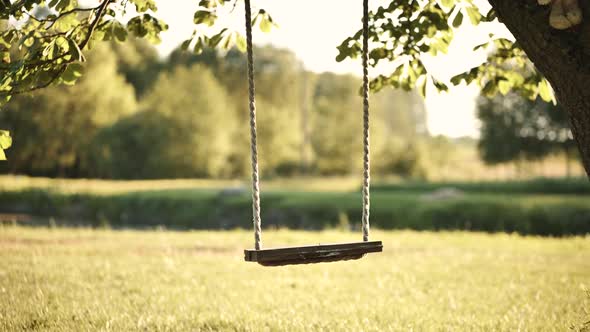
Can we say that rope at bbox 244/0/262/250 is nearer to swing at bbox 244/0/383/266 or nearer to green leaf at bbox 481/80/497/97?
swing at bbox 244/0/383/266

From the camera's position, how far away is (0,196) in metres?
32.2

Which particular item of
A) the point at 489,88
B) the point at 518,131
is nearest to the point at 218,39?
the point at 489,88

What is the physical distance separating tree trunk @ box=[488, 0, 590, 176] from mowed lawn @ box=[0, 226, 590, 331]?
196 centimetres

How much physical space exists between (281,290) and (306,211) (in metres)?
17.8

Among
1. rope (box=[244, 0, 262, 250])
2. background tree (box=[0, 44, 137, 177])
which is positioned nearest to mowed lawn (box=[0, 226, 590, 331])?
rope (box=[244, 0, 262, 250])

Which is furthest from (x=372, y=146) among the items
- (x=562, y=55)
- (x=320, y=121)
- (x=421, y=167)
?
(x=562, y=55)

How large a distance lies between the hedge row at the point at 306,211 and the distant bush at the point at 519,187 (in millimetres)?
7513

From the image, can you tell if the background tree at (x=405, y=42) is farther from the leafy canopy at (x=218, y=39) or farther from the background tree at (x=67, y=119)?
the background tree at (x=67, y=119)

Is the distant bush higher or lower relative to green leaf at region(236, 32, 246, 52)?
lower

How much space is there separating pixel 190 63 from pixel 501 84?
54823 mm

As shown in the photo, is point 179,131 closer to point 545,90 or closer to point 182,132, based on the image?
point 182,132

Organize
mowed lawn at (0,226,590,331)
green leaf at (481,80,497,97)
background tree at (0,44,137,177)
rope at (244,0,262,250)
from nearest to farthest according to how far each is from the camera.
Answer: rope at (244,0,262,250) → green leaf at (481,80,497,97) → mowed lawn at (0,226,590,331) → background tree at (0,44,137,177)

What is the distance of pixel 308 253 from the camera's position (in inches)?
179

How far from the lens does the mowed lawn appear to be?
6383mm
